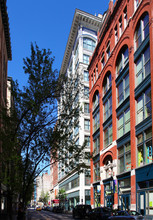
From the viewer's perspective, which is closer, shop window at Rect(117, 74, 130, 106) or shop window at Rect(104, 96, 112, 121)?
shop window at Rect(117, 74, 130, 106)

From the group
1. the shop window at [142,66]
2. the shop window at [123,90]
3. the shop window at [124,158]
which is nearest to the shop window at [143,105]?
the shop window at [142,66]

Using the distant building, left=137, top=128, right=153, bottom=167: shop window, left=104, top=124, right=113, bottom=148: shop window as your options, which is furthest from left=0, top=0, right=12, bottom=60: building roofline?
left=137, top=128, right=153, bottom=167: shop window

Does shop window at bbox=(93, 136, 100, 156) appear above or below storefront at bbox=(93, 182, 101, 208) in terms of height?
above

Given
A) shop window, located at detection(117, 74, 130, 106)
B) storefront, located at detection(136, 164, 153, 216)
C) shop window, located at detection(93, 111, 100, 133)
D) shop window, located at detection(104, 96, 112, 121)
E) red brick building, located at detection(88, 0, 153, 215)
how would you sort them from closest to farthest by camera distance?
1. storefront, located at detection(136, 164, 153, 216)
2. red brick building, located at detection(88, 0, 153, 215)
3. shop window, located at detection(117, 74, 130, 106)
4. shop window, located at detection(104, 96, 112, 121)
5. shop window, located at detection(93, 111, 100, 133)

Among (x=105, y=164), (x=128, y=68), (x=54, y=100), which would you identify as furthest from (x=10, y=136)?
(x=105, y=164)

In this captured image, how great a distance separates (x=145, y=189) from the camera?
1069 inches

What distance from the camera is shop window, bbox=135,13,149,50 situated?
2961 centimetres

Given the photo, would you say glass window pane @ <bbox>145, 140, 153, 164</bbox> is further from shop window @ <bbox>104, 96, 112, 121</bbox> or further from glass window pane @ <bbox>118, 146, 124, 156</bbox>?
shop window @ <bbox>104, 96, 112, 121</bbox>

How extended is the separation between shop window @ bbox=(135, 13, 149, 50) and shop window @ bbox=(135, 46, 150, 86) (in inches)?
67.9

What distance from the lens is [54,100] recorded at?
2016 cm

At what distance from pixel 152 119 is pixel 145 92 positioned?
390 centimetres

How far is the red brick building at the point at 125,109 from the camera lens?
2781cm

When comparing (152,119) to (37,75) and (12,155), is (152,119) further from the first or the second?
(12,155)

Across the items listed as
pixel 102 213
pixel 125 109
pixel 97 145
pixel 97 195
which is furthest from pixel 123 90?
pixel 97 195
